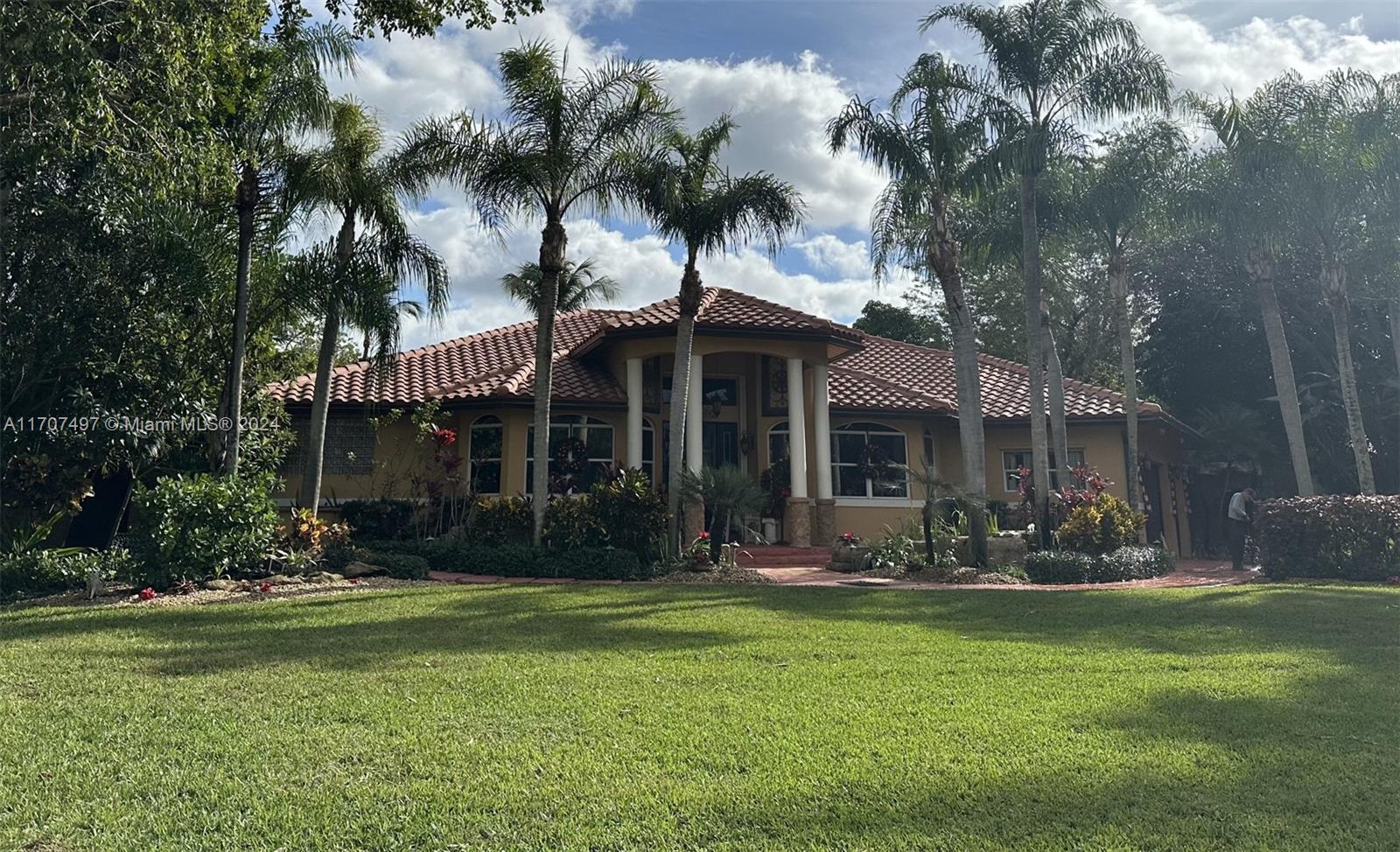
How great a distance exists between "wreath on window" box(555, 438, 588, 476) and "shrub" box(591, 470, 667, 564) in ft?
16.4

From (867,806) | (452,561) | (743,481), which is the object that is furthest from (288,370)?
(867,806)

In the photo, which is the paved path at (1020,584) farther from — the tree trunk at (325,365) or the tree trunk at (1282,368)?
the tree trunk at (325,365)

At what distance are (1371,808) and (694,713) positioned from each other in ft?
11.0

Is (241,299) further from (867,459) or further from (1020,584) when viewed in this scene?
(867,459)

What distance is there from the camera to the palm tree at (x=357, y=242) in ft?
47.7

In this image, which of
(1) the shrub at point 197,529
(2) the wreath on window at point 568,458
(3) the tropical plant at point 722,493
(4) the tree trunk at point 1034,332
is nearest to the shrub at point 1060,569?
(4) the tree trunk at point 1034,332

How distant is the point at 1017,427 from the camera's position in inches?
914

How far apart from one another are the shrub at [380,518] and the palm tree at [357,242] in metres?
3.60

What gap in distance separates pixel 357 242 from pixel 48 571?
263 inches

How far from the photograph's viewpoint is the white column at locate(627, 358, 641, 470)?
1992 centimetres

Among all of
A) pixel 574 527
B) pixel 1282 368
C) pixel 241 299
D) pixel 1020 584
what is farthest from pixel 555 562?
pixel 1282 368

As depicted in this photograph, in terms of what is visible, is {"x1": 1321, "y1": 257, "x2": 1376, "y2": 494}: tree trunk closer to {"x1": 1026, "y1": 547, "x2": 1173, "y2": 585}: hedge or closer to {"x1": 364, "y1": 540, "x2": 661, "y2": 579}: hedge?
{"x1": 1026, "y1": 547, "x2": 1173, "y2": 585}: hedge

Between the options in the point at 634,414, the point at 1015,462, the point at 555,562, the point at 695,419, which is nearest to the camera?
the point at 555,562

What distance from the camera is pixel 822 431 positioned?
20.8 metres
